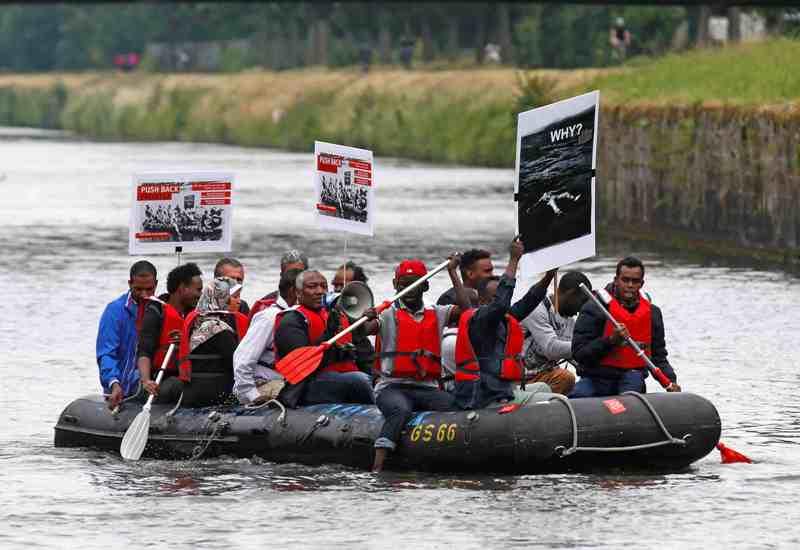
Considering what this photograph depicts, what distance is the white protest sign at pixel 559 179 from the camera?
16594 millimetres

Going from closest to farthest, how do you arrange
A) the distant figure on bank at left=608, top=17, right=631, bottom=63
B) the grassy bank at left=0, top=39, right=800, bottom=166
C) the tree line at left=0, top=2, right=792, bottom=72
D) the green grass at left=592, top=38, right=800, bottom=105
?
the green grass at left=592, top=38, right=800, bottom=105 → the grassy bank at left=0, top=39, right=800, bottom=166 → the distant figure on bank at left=608, top=17, right=631, bottom=63 → the tree line at left=0, top=2, right=792, bottom=72

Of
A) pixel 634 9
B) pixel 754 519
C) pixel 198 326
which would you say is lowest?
pixel 754 519

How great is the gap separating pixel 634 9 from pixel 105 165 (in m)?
22.1

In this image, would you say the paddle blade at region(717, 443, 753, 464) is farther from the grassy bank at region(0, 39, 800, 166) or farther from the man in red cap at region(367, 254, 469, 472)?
the grassy bank at region(0, 39, 800, 166)

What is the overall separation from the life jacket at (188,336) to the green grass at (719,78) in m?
20.1

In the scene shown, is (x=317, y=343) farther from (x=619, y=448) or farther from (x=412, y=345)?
(x=619, y=448)

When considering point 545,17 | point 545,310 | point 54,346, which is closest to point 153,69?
point 545,17

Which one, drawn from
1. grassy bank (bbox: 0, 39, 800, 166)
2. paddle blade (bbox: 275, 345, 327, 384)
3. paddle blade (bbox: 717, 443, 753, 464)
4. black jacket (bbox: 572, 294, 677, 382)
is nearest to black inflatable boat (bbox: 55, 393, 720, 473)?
paddle blade (bbox: 275, 345, 327, 384)

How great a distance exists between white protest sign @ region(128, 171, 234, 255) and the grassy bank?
18.4 meters

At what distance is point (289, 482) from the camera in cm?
1656

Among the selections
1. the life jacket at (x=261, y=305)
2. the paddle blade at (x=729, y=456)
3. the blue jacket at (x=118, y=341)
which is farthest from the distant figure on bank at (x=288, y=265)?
the paddle blade at (x=729, y=456)

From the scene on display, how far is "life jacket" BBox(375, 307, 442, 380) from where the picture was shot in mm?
16234

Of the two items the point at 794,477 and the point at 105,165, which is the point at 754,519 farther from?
the point at 105,165

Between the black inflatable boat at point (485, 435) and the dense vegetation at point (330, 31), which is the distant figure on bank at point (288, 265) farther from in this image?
the dense vegetation at point (330, 31)
